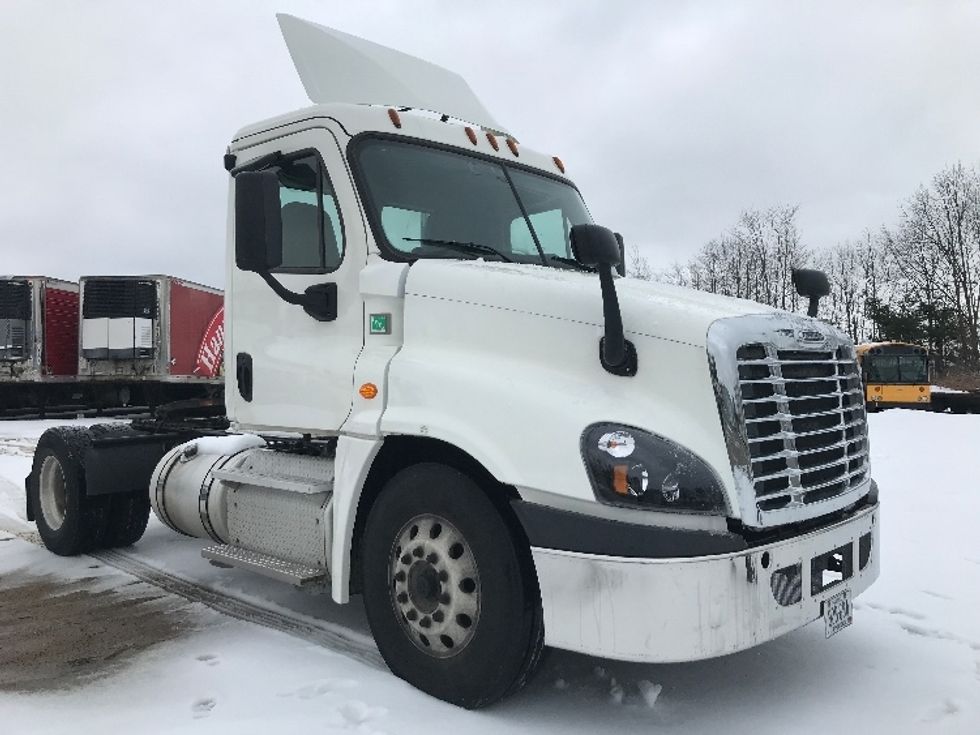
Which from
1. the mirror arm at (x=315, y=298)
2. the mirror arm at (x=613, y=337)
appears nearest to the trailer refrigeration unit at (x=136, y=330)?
the mirror arm at (x=315, y=298)

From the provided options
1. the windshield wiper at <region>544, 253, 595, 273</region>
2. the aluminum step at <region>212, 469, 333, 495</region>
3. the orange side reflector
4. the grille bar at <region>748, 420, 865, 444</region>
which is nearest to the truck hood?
the windshield wiper at <region>544, 253, 595, 273</region>

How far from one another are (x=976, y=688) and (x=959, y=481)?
19.4ft

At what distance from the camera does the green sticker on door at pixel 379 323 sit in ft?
13.0

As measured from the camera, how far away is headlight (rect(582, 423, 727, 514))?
2996 millimetres

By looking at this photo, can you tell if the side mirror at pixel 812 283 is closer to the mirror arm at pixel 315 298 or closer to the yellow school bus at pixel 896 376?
the mirror arm at pixel 315 298

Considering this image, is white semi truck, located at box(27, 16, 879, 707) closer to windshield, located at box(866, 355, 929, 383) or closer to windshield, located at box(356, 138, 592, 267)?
windshield, located at box(356, 138, 592, 267)

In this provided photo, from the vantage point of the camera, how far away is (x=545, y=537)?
315 cm

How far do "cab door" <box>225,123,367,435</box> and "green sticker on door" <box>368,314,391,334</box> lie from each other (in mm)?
84

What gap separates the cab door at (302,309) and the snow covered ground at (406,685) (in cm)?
122

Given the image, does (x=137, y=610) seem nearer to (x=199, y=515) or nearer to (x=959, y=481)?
(x=199, y=515)

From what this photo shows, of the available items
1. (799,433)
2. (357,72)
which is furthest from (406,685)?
(357,72)

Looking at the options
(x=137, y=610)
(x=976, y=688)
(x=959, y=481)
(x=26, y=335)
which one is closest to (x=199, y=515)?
(x=137, y=610)

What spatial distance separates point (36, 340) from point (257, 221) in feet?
62.8

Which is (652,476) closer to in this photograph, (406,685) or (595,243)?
(595,243)
